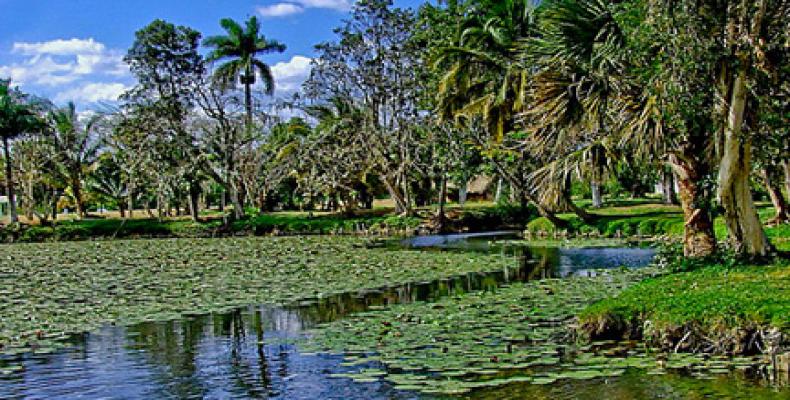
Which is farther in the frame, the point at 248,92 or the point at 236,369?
the point at 248,92

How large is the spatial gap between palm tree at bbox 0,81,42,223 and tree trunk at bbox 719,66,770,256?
128ft

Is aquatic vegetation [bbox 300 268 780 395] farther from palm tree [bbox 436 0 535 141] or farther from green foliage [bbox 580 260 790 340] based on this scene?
palm tree [bbox 436 0 535 141]

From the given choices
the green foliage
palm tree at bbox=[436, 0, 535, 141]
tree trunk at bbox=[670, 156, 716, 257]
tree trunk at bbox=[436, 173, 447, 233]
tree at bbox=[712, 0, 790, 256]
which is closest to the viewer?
the green foliage

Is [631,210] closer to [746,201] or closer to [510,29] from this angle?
[510,29]

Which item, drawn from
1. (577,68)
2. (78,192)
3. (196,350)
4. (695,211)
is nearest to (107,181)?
(78,192)

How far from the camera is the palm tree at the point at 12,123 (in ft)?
140

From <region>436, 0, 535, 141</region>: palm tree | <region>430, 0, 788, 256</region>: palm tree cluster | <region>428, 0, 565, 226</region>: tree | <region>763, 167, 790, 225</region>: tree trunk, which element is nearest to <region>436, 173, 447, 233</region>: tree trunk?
<region>428, 0, 565, 226</region>: tree

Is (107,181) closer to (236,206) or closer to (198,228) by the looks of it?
(236,206)

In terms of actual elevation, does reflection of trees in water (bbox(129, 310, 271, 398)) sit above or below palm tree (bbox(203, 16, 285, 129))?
below

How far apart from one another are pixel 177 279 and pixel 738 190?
1233 centimetres

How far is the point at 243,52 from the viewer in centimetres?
4762

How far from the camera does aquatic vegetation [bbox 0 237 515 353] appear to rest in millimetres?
13359

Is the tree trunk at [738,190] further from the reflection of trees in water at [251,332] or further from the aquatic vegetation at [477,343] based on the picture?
the reflection of trees in water at [251,332]

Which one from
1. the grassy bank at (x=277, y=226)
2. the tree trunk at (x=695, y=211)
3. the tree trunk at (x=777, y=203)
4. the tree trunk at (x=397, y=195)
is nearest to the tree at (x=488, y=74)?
the grassy bank at (x=277, y=226)
